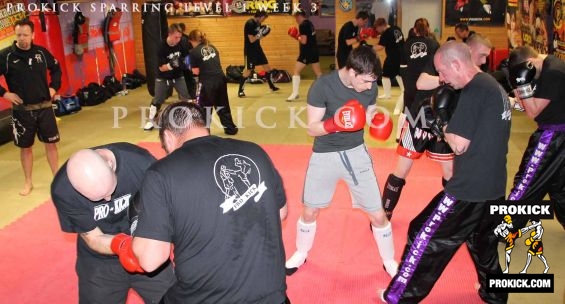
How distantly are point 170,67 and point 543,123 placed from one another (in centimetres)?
558

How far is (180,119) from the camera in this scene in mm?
2191

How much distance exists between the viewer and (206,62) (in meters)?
7.38

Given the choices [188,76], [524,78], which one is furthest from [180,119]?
[188,76]

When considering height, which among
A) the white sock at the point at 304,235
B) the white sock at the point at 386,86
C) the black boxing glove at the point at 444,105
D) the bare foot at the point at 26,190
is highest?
the black boxing glove at the point at 444,105

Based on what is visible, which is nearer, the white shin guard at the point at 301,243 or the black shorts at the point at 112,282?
the black shorts at the point at 112,282

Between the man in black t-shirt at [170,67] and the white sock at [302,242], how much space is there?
4759 millimetres

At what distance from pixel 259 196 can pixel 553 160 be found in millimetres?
2537

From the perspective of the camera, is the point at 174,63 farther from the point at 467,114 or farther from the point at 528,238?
the point at 467,114

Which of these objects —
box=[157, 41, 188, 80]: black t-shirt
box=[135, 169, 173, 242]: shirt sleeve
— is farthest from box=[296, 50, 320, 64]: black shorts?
box=[135, 169, 173, 242]: shirt sleeve

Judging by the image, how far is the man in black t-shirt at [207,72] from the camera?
7.37 metres

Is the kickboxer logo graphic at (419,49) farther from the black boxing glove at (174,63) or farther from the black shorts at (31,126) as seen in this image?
the black shorts at (31,126)

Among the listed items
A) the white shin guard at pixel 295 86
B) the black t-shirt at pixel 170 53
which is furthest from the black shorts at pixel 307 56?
the black t-shirt at pixel 170 53

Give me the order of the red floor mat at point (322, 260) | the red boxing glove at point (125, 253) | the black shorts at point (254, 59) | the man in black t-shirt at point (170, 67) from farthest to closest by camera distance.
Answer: the black shorts at point (254, 59)
the man in black t-shirt at point (170, 67)
the red floor mat at point (322, 260)
the red boxing glove at point (125, 253)

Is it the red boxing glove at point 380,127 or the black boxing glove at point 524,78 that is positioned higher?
the black boxing glove at point 524,78
